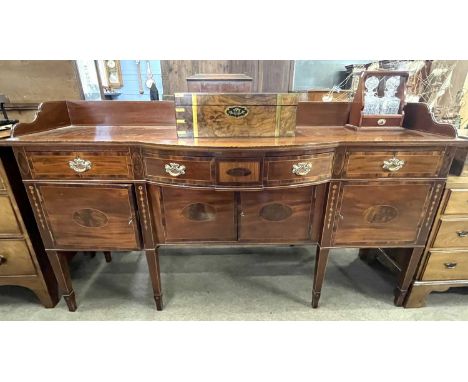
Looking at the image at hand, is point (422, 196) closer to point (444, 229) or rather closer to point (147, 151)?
point (444, 229)

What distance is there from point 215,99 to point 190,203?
487mm

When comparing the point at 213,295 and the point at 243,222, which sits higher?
the point at 243,222

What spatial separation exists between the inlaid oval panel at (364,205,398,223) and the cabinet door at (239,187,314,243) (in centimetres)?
28

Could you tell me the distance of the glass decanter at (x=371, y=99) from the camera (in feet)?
4.07

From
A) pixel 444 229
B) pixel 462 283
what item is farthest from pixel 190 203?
pixel 462 283

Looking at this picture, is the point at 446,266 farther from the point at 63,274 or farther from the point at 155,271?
the point at 63,274

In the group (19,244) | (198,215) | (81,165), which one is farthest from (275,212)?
(19,244)

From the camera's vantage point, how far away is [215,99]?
102 cm

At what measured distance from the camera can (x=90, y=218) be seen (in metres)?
1.11

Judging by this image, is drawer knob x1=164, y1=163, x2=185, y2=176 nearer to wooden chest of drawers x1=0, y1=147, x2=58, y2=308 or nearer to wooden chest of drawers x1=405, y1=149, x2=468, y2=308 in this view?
wooden chest of drawers x1=0, y1=147, x2=58, y2=308

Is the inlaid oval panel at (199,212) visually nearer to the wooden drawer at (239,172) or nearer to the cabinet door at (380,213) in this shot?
the wooden drawer at (239,172)

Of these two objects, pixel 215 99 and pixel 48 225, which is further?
pixel 48 225

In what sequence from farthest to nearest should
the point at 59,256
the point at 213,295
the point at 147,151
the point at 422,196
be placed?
the point at 213,295, the point at 59,256, the point at 422,196, the point at 147,151

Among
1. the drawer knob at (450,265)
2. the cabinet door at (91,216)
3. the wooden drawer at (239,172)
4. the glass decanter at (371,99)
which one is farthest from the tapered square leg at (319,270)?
the cabinet door at (91,216)
